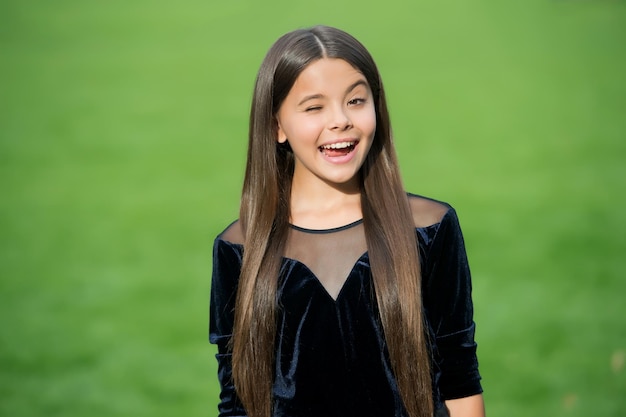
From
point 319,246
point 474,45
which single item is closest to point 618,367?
point 319,246

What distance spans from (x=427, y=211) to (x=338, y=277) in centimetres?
28

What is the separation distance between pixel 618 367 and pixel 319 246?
298 centimetres

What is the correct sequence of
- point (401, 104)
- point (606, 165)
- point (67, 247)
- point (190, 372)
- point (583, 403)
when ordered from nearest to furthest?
1. point (583, 403)
2. point (190, 372)
3. point (67, 247)
4. point (606, 165)
5. point (401, 104)

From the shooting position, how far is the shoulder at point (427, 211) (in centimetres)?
241

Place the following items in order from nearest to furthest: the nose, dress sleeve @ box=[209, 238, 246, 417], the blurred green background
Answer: the nose → dress sleeve @ box=[209, 238, 246, 417] → the blurred green background

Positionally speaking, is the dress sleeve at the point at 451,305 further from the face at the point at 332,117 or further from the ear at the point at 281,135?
the ear at the point at 281,135

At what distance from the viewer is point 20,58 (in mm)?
12008

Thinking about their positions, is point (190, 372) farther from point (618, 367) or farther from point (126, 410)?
point (618, 367)

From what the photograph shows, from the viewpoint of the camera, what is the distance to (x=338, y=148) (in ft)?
7.80

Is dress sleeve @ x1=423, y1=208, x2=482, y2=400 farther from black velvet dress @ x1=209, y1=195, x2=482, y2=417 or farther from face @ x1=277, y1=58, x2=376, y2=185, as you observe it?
face @ x1=277, y1=58, x2=376, y2=185

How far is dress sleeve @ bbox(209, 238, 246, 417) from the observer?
2.47 m

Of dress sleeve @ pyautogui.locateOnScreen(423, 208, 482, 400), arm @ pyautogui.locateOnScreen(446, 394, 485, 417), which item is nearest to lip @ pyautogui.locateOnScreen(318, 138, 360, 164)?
dress sleeve @ pyautogui.locateOnScreen(423, 208, 482, 400)

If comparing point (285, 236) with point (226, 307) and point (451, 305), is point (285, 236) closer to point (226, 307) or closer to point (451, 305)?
point (226, 307)

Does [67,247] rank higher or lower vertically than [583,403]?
higher
